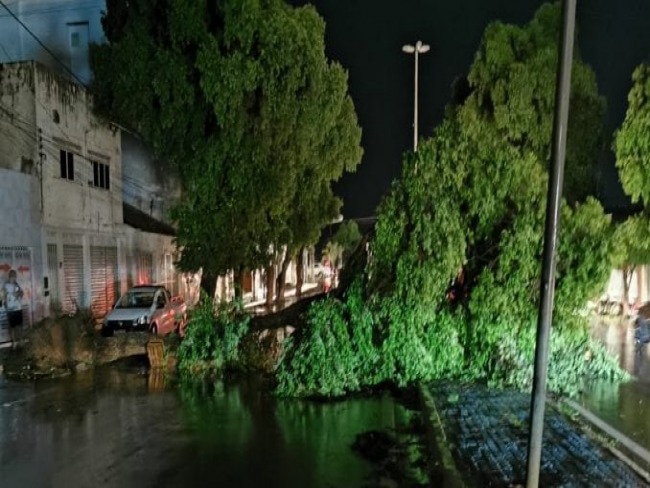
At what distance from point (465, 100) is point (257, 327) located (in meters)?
A: 11.2

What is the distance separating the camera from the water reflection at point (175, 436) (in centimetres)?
703

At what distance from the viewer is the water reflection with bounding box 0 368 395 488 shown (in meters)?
7.03

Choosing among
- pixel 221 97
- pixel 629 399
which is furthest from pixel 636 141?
pixel 221 97

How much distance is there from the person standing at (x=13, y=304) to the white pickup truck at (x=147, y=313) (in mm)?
2293

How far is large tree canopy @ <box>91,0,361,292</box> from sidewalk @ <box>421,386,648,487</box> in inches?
371

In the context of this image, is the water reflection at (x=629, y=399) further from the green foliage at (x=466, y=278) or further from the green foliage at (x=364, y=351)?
the green foliage at (x=364, y=351)

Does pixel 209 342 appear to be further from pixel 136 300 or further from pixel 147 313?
pixel 136 300

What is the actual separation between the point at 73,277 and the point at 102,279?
6.74 ft

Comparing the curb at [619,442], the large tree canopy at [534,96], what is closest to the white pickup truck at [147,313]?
the curb at [619,442]

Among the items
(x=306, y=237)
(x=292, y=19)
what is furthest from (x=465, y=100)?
(x=306, y=237)

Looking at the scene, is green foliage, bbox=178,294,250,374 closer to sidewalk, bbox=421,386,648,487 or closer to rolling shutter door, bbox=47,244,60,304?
sidewalk, bbox=421,386,648,487

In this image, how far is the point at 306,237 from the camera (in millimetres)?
24531

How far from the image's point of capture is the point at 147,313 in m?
17.8

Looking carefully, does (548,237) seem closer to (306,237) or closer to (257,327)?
(257,327)
